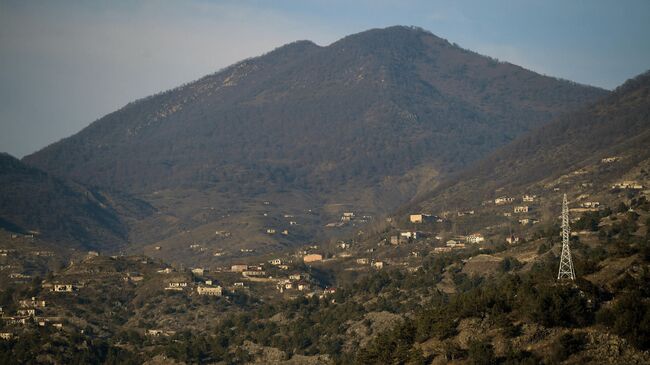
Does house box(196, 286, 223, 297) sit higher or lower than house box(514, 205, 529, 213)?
lower

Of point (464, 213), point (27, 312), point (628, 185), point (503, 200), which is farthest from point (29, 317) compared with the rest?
point (503, 200)

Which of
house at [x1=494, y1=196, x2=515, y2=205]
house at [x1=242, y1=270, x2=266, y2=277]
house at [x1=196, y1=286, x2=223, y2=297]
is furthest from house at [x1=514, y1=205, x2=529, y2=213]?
house at [x1=196, y1=286, x2=223, y2=297]

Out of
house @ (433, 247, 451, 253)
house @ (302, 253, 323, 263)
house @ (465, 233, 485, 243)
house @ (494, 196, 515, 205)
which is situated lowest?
house @ (302, 253, 323, 263)

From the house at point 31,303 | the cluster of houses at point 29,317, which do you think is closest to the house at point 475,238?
the house at point 31,303

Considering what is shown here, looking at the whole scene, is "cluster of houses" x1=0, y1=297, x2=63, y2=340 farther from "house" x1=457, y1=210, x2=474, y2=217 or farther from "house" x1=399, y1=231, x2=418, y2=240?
"house" x1=457, y1=210, x2=474, y2=217

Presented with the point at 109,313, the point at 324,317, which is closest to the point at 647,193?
the point at 324,317

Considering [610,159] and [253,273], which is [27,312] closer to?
[253,273]

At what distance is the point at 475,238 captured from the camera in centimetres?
16150

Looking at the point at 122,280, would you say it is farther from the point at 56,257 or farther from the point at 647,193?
the point at 647,193

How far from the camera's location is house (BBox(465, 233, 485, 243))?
15820cm

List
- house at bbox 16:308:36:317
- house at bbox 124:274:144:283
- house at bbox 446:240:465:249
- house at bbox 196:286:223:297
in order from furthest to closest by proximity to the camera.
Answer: house at bbox 446:240:465:249
house at bbox 124:274:144:283
house at bbox 196:286:223:297
house at bbox 16:308:36:317

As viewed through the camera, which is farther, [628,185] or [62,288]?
[628,185]

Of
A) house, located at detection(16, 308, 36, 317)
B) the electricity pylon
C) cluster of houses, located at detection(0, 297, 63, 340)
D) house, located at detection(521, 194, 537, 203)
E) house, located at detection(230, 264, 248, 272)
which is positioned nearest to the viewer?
the electricity pylon

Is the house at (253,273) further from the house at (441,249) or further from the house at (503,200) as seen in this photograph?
the house at (503,200)
